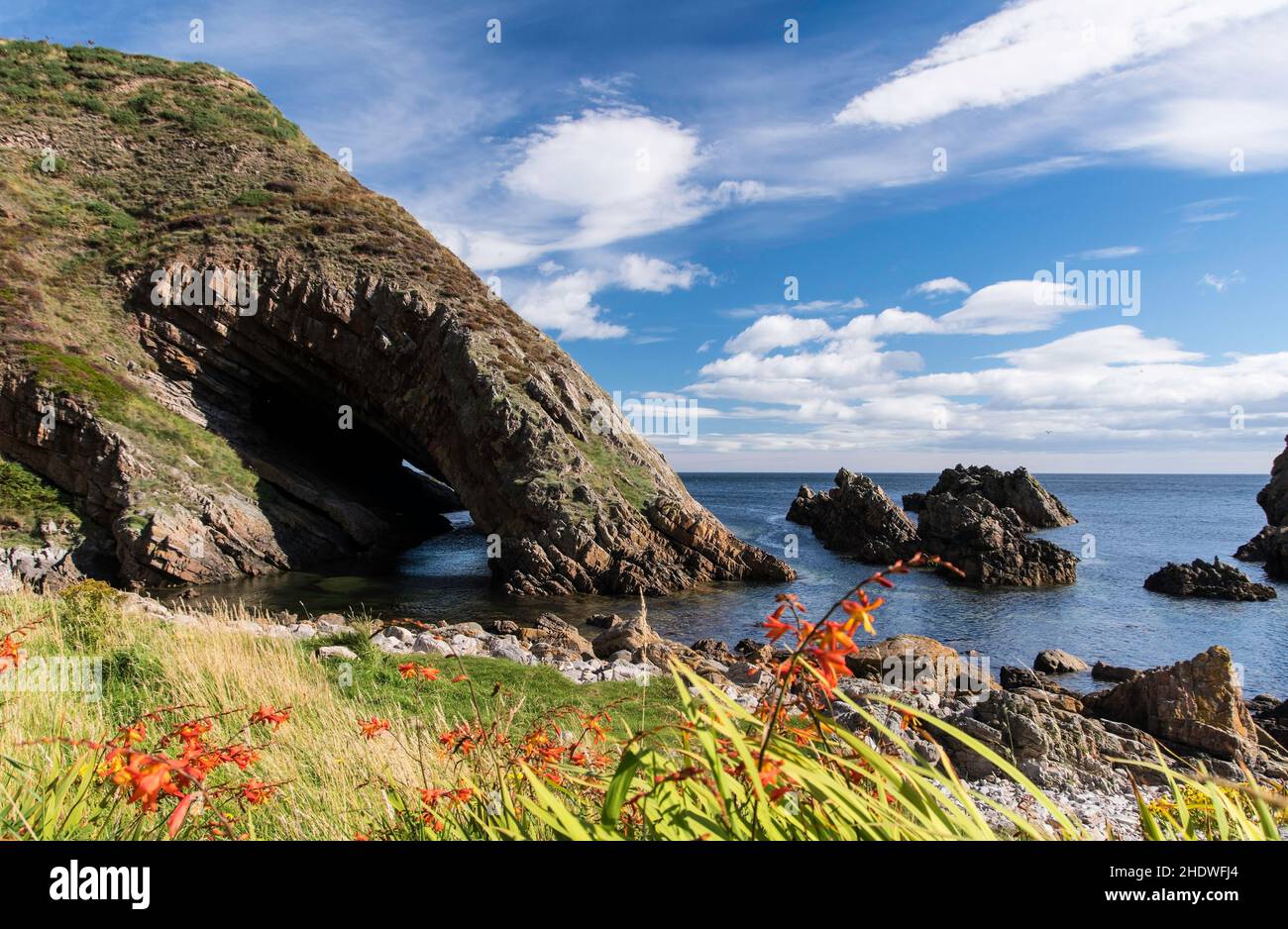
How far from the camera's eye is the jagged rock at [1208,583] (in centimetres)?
3334

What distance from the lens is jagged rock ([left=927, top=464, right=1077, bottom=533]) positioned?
68250 mm

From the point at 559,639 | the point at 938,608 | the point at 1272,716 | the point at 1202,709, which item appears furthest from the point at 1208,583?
the point at 559,639

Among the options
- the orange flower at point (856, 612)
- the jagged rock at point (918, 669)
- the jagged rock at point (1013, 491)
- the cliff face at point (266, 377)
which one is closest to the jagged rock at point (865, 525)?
the jagged rock at point (1013, 491)

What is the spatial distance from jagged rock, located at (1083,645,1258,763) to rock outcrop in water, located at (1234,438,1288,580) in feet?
118

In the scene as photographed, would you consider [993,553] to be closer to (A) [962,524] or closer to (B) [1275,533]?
(A) [962,524]

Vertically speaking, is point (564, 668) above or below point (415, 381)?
below

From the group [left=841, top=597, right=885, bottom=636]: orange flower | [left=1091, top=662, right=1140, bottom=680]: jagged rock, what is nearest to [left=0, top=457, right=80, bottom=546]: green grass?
[left=841, top=597, right=885, bottom=636]: orange flower

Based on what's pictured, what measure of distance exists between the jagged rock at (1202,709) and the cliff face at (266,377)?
64.6 ft

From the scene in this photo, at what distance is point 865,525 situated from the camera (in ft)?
178
